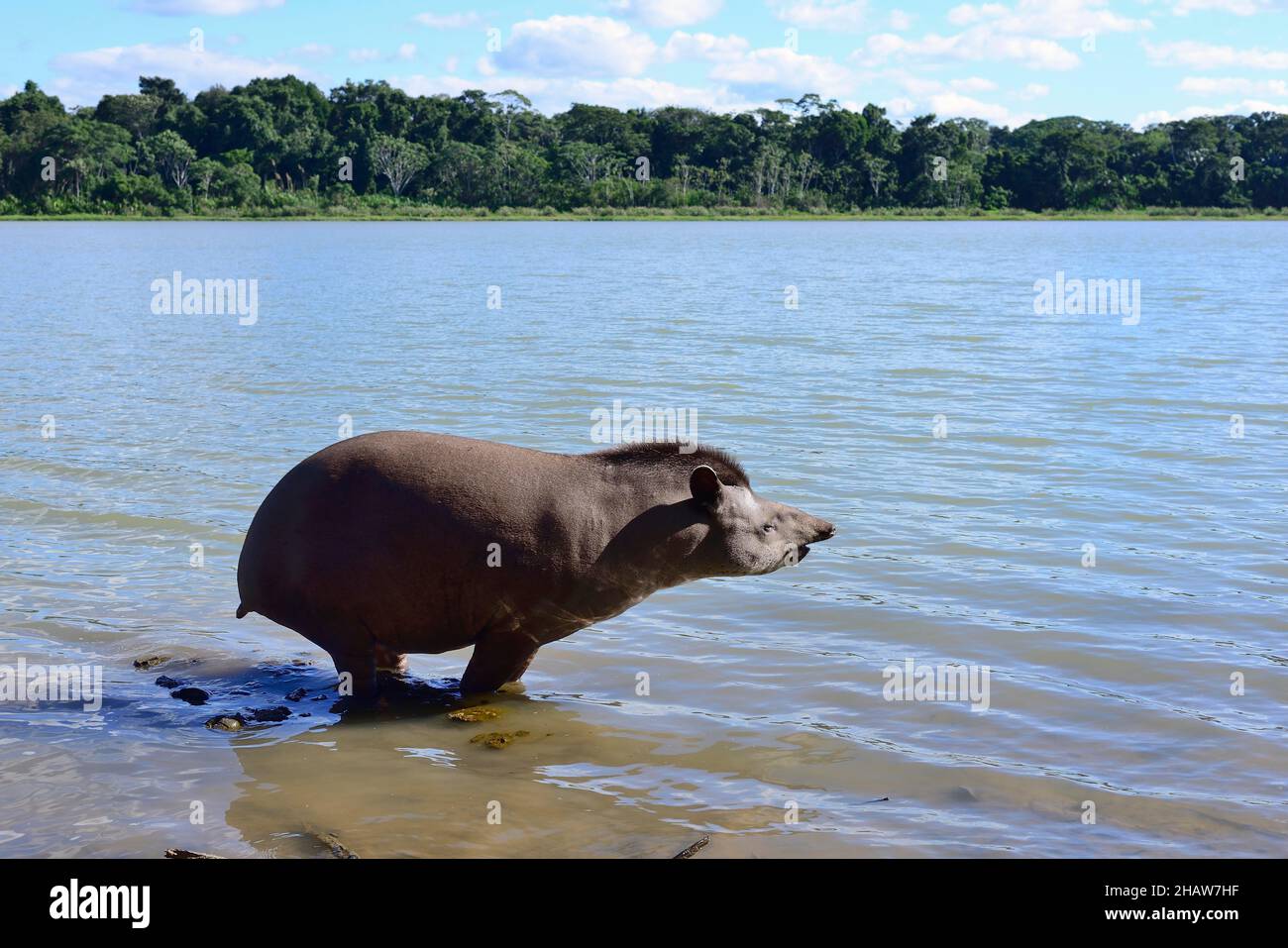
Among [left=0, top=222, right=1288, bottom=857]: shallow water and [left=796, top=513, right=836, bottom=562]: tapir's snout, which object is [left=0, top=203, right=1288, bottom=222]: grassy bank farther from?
[left=796, top=513, right=836, bottom=562]: tapir's snout

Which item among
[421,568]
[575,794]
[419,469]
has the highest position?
[419,469]

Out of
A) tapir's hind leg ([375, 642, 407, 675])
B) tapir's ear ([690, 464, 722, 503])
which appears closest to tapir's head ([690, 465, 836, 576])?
tapir's ear ([690, 464, 722, 503])

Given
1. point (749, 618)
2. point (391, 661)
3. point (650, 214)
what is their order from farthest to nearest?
point (650, 214), point (749, 618), point (391, 661)

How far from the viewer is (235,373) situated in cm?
2014

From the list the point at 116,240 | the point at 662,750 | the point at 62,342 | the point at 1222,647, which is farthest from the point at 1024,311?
the point at 116,240

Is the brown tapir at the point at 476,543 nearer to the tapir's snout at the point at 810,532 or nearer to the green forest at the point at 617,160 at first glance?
the tapir's snout at the point at 810,532

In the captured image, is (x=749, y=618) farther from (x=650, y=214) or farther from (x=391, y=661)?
(x=650, y=214)

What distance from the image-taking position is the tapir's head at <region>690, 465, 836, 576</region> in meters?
7.27

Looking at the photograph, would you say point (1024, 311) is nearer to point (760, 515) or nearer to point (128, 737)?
point (760, 515)

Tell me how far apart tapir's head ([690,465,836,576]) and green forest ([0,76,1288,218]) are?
93.8 meters

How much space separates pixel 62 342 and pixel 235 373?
569cm

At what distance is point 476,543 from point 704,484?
1276mm

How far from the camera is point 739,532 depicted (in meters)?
7.37

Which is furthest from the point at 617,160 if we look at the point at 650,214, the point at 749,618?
Answer: the point at 749,618
